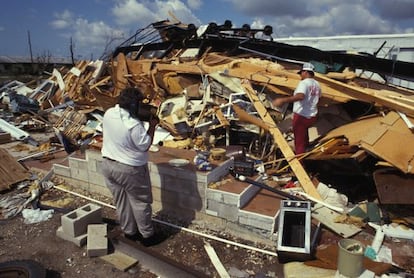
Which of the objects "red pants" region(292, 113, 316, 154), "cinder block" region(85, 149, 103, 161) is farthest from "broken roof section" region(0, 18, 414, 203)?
"cinder block" region(85, 149, 103, 161)

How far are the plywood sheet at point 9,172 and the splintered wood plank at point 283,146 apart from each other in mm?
4852

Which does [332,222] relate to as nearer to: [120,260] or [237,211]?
[237,211]

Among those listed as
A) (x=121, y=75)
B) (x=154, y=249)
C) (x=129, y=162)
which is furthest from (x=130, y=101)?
(x=121, y=75)

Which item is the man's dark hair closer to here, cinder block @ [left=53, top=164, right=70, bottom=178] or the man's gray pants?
the man's gray pants

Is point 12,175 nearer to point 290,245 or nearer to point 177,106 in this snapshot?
point 177,106

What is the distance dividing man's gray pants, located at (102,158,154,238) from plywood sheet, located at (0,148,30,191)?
10.5ft

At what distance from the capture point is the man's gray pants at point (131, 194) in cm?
397

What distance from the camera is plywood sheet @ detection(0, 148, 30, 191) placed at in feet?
20.3

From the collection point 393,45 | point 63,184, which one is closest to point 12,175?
point 63,184

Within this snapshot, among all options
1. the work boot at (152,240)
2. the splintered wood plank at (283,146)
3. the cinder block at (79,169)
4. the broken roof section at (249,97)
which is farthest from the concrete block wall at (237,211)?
the cinder block at (79,169)

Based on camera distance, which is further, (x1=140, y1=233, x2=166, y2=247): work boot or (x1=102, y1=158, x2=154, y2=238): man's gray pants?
(x1=140, y1=233, x2=166, y2=247): work boot

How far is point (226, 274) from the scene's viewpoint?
3.67m

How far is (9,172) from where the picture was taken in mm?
6516

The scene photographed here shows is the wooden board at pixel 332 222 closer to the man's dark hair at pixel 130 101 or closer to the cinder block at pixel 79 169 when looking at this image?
the man's dark hair at pixel 130 101
